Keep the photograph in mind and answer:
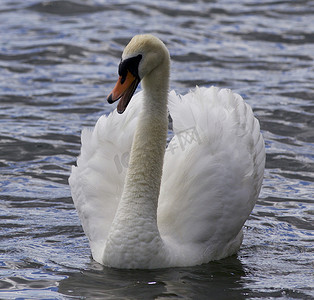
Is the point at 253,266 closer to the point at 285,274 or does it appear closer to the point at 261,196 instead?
the point at 285,274

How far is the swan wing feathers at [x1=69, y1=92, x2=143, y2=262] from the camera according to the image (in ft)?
25.3

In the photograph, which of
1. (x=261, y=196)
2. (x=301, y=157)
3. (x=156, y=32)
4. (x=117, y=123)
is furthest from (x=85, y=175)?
(x=156, y=32)

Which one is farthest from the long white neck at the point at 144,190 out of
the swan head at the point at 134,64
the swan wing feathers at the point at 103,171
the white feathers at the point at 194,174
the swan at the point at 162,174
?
the swan wing feathers at the point at 103,171

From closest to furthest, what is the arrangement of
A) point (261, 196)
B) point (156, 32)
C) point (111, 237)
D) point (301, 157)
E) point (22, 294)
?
point (22, 294) → point (111, 237) → point (261, 196) → point (301, 157) → point (156, 32)

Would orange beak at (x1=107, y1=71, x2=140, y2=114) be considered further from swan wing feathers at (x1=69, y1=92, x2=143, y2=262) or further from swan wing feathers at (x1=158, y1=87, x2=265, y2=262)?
swan wing feathers at (x1=69, y1=92, x2=143, y2=262)

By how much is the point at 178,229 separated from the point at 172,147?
86 cm

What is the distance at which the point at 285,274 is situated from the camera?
7.22 m

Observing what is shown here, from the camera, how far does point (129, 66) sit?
270 inches

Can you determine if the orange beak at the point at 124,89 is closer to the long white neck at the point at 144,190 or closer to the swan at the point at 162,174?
the swan at the point at 162,174

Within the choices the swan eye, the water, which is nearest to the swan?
the swan eye

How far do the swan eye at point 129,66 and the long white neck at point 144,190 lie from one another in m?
0.23

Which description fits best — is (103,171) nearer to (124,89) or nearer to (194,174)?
(194,174)

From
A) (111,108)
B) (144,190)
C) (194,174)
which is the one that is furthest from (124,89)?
(111,108)

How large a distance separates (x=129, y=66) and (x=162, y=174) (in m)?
1.31
